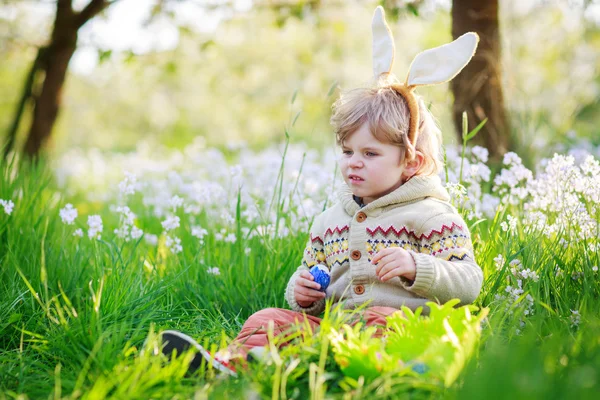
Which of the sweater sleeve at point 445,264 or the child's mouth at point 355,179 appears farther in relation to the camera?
the child's mouth at point 355,179

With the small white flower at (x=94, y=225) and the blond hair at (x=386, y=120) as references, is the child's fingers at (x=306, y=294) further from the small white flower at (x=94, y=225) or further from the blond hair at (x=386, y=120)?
the small white flower at (x=94, y=225)

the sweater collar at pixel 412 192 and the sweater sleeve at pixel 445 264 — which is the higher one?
the sweater collar at pixel 412 192

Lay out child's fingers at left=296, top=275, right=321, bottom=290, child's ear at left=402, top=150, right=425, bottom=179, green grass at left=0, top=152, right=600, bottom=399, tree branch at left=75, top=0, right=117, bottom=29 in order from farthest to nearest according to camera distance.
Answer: tree branch at left=75, top=0, right=117, bottom=29, child's ear at left=402, top=150, right=425, bottom=179, child's fingers at left=296, top=275, right=321, bottom=290, green grass at left=0, top=152, right=600, bottom=399

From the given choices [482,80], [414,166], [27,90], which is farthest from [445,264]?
[27,90]

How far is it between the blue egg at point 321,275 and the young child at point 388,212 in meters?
0.04

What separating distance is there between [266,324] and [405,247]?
69 cm

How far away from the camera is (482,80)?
4.94 m

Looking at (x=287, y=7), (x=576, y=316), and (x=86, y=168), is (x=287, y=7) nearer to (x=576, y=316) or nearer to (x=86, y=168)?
(x=576, y=316)

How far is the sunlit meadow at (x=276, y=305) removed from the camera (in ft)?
6.68

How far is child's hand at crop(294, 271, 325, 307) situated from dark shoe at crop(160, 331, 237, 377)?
1.78 feet

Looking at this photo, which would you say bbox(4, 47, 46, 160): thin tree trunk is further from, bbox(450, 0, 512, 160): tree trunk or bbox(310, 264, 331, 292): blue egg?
bbox(310, 264, 331, 292): blue egg

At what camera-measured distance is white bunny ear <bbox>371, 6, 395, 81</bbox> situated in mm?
2986

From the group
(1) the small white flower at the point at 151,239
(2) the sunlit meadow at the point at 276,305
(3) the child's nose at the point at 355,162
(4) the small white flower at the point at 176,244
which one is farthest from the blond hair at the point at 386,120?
(1) the small white flower at the point at 151,239

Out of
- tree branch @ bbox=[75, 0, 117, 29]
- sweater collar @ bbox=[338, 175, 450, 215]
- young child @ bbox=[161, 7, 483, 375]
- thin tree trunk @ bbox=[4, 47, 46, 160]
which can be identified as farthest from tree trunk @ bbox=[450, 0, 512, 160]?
thin tree trunk @ bbox=[4, 47, 46, 160]
